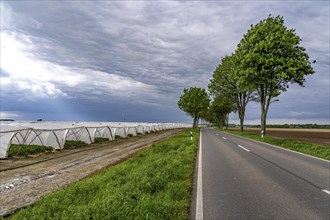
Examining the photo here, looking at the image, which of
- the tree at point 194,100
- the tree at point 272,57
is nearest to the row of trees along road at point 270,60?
the tree at point 272,57

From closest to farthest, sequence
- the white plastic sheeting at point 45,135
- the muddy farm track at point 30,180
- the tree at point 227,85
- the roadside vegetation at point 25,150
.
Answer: the muddy farm track at point 30,180 → the white plastic sheeting at point 45,135 → the roadside vegetation at point 25,150 → the tree at point 227,85

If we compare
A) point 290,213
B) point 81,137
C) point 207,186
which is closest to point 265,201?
point 290,213

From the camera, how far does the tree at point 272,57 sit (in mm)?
27203

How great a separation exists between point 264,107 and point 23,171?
27.3 m

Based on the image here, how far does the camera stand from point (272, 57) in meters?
27.6

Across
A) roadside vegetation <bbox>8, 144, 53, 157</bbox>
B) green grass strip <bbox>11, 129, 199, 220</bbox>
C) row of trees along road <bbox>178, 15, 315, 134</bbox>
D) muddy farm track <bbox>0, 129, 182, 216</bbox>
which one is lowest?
muddy farm track <bbox>0, 129, 182, 216</bbox>

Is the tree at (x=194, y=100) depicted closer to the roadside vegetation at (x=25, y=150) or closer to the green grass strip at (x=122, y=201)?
the roadside vegetation at (x=25, y=150)

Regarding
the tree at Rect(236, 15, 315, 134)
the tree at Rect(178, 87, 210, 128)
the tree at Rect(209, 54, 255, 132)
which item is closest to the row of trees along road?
the tree at Rect(236, 15, 315, 134)

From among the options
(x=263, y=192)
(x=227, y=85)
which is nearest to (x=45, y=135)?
(x=263, y=192)

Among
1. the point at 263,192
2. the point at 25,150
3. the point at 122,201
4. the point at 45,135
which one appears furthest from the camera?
the point at 45,135

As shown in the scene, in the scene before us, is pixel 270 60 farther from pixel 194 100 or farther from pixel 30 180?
pixel 194 100

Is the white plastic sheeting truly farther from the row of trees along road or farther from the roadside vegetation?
the row of trees along road

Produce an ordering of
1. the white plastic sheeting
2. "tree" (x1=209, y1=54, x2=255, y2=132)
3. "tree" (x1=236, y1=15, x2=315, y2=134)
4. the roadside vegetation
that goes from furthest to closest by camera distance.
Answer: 1. "tree" (x1=209, y1=54, x2=255, y2=132)
2. "tree" (x1=236, y1=15, x2=315, y2=134)
3. the roadside vegetation
4. the white plastic sheeting

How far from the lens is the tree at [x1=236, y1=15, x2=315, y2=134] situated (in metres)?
27.2
